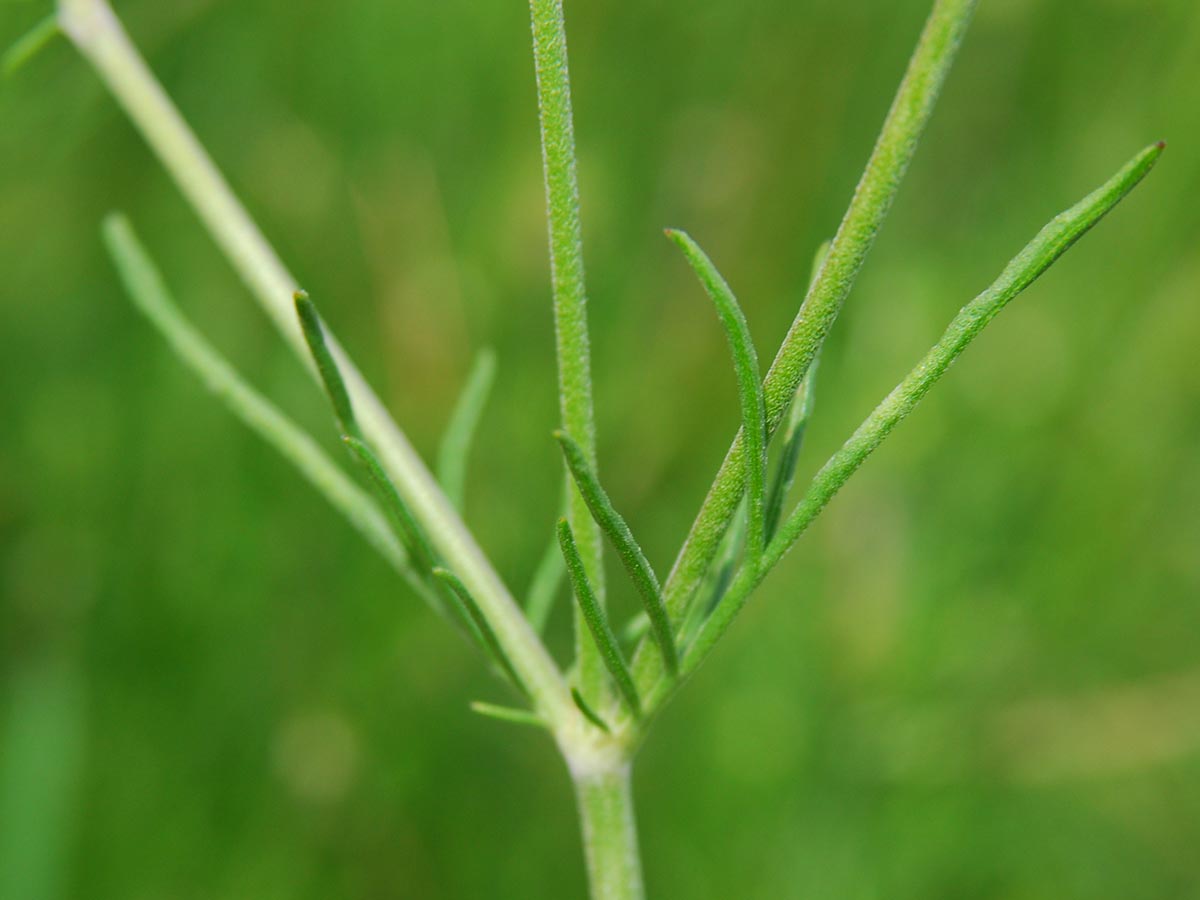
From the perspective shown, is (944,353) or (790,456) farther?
(790,456)

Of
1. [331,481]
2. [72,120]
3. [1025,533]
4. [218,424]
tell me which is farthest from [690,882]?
[72,120]

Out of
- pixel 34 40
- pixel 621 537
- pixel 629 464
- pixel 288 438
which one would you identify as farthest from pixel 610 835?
pixel 629 464

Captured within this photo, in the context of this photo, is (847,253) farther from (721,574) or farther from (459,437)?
(459,437)

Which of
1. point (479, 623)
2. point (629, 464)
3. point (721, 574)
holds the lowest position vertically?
point (629, 464)

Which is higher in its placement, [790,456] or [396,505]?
[396,505]

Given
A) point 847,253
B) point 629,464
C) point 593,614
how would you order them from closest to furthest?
point 847,253 < point 593,614 < point 629,464

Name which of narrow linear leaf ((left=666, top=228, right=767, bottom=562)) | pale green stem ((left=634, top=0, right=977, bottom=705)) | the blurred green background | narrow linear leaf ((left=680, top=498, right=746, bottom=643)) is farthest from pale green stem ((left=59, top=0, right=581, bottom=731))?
the blurred green background

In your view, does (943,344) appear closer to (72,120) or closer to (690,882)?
(690,882)

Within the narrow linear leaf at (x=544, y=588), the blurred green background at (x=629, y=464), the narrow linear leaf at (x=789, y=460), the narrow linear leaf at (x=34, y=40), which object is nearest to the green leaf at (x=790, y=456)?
the narrow linear leaf at (x=789, y=460)
